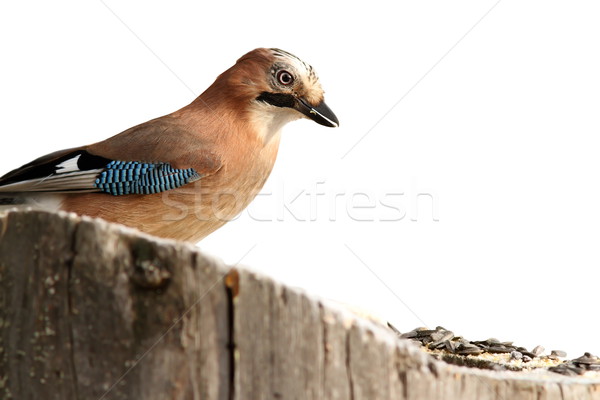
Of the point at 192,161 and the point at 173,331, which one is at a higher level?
the point at 192,161

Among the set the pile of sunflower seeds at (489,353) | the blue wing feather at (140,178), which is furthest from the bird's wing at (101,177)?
the pile of sunflower seeds at (489,353)

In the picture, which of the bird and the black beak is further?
the black beak

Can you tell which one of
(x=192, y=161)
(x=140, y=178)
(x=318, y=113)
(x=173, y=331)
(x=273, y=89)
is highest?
(x=273, y=89)

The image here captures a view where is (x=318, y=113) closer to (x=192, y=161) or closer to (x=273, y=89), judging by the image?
(x=273, y=89)

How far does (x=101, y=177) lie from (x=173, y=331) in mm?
2636

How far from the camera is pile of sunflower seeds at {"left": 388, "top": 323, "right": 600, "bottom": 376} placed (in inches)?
181

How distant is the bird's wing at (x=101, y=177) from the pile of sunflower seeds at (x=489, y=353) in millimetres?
2035

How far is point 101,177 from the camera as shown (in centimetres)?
518

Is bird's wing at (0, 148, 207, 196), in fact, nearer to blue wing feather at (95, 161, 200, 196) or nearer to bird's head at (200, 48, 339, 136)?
blue wing feather at (95, 161, 200, 196)

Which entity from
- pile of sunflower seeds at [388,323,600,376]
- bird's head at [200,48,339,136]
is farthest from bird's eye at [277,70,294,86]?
pile of sunflower seeds at [388,323,600,376]

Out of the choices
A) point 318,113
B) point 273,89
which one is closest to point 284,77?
point 273,89

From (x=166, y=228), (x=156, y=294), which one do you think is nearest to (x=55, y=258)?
(x=156, y=294)

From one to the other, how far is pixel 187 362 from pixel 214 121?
301cm

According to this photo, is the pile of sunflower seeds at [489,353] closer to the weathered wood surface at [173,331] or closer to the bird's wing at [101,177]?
the weathered wood surface at [173,331]
